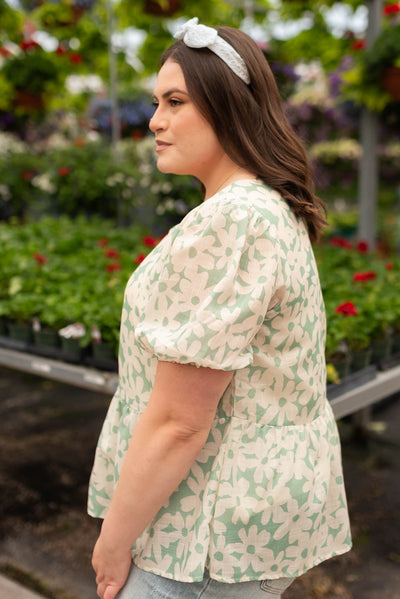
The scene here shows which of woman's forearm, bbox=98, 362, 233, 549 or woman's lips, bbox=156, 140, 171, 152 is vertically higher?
woman's lips, bbox=156, 140, 171, 152

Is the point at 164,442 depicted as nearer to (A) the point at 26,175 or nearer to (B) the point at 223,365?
(B) the point at 223,365

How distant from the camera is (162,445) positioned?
1003 millimetres

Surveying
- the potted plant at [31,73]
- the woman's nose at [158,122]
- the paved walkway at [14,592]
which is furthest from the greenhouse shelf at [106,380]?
the potted plant at [31,73]

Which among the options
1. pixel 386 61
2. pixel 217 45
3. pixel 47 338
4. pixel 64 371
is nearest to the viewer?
pixel 217 45

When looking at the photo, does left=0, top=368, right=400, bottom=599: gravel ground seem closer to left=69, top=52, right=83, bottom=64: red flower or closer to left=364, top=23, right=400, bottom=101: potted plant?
left=364, top=23, right=400, bottom=101: potted plant

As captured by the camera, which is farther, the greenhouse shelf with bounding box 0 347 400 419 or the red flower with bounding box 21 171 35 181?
the red flower with bounding box 21 171 35 181

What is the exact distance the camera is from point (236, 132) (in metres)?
1.08

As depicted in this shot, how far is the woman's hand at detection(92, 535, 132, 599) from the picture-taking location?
42.4 inches

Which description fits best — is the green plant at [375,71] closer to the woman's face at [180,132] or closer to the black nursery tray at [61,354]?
the black nursery tray at [61,354]

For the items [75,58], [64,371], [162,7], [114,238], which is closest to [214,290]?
[64,371]

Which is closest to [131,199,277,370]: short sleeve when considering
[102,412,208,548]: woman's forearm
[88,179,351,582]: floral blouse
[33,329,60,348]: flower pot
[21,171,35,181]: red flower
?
[88,179,351,582]: floral blouse

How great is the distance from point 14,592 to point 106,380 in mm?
833

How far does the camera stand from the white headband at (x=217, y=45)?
1.07 m

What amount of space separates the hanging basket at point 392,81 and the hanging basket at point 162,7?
184 centimetres
